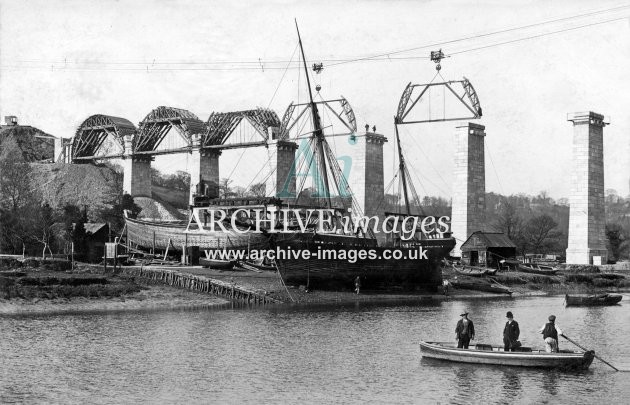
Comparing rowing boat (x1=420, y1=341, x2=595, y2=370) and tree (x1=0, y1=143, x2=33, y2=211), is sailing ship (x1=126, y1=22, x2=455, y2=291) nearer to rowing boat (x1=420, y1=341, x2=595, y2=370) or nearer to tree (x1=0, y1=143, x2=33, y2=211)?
tree (x1=0, y1=143, x2=33, y2=211)

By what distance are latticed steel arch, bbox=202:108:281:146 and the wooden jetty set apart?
49.0m

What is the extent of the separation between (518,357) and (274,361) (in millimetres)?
8947

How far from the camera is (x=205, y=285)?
56094 millimetres

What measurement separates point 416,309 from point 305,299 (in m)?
7.47

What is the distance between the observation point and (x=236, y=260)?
2515 inches

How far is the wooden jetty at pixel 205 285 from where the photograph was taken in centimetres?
5466

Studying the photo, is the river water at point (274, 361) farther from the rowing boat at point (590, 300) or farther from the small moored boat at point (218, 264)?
the small moored boat at point (218, 264)

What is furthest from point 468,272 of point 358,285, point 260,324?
point 260,324

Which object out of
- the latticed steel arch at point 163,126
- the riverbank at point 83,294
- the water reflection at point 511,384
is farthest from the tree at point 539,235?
the water reflection at point 511,384

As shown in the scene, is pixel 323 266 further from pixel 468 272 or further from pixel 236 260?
pixel 468 272

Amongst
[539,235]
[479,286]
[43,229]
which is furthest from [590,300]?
[539,235]

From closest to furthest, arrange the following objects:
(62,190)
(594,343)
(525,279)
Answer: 1. (594,343)
2. (525,279)
3. (62,190)

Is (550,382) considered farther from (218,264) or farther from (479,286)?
(479,286)

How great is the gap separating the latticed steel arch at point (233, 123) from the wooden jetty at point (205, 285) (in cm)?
4896
